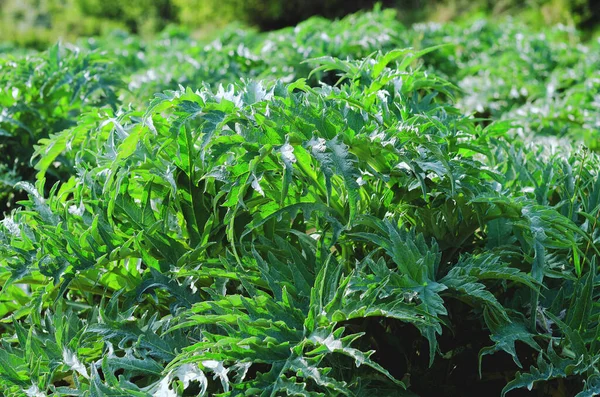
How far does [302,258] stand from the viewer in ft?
7.18

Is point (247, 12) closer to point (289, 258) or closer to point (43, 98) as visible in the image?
point (43, 98)

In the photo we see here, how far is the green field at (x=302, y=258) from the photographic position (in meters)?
1.88

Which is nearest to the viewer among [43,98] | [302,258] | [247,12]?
[302,258]

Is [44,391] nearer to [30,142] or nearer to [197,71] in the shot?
[30,142]

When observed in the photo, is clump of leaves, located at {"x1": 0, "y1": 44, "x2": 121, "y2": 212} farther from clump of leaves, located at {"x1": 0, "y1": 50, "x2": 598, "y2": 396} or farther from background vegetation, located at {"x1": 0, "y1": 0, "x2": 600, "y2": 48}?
background vegetation, located at {"x1": 0, "y1": 0, "x2": 600, "y2": 48}

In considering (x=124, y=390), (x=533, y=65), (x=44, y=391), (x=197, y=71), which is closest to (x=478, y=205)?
(x=124, y=390)

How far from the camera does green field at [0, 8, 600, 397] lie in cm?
188

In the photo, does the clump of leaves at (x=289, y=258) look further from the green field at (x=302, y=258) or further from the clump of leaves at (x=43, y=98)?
the clump of leaves at (x=43, y=98)

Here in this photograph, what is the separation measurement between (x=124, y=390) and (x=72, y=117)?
7.20ft

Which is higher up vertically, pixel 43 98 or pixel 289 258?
pixel 43 98

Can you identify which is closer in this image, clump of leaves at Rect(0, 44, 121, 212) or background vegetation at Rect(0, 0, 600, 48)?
clump of leaves at Rect(0, 44, 121, 212)

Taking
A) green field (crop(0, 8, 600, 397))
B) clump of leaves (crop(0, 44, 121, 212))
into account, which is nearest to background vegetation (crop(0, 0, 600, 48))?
clump of leaves (crop(0, 44, 121, 212))

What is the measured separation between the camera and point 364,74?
2.62 m

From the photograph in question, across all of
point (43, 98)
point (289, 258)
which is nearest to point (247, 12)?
point (43, 98)
